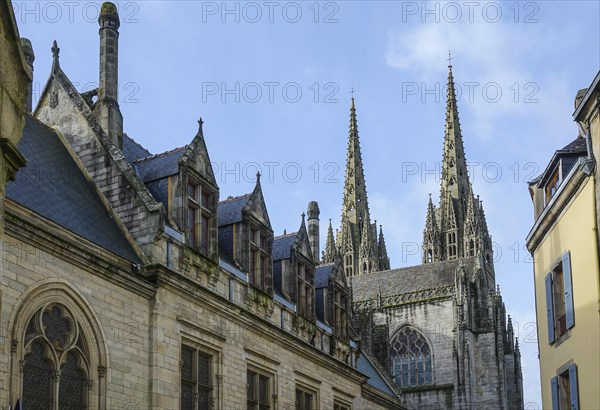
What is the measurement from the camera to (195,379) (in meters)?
21.6

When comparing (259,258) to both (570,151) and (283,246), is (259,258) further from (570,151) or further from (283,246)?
(570,151)

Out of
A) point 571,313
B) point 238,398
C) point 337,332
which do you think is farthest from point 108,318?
point 337,332

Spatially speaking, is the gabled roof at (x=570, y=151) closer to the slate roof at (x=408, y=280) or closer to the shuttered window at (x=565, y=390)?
the shuttered window at (x=565, y=390)

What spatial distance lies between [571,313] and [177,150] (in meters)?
10.2

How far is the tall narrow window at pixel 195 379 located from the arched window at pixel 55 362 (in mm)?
3524

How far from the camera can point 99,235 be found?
65.2 ft

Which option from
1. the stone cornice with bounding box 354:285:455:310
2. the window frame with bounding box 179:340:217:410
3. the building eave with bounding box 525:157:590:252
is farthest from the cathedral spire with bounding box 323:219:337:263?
the window frame with bounding box 179:340:217:410

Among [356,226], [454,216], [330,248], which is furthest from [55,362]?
[356,226]

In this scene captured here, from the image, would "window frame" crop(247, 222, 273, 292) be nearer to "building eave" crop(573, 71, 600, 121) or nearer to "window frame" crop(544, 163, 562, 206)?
"window frame" crop(544, 163, 562, 206)

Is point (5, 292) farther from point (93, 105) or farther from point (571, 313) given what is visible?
point (571, 313)

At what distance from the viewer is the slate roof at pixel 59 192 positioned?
60.5 ft

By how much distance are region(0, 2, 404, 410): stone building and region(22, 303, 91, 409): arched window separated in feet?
0.09

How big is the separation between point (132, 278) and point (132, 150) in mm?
7028

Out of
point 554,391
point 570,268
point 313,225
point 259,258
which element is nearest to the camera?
point 570,268
